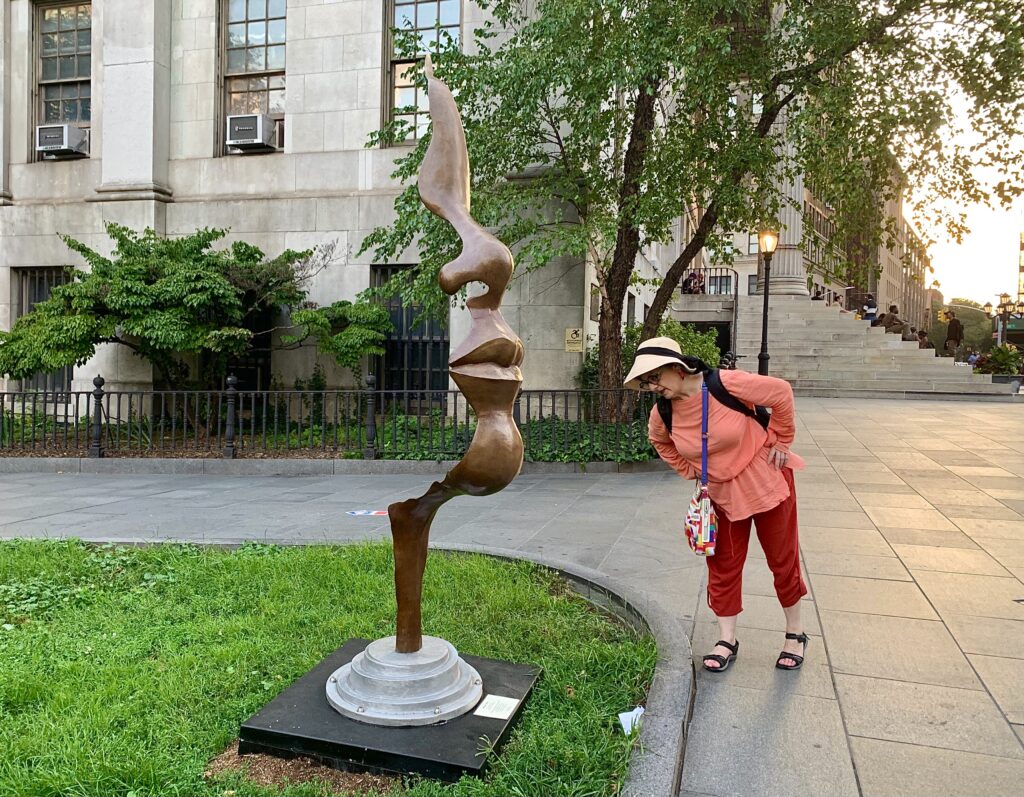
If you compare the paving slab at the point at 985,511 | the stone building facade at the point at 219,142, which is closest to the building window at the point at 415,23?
the stone building facade at the point at 219,142

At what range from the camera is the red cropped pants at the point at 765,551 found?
3.82m

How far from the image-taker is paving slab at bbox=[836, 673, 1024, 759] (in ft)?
10.4

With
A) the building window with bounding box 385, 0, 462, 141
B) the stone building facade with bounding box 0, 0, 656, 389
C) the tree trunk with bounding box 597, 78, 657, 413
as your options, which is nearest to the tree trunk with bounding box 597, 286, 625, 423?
the tree trunk with bounding box 597, 78, 657, 413

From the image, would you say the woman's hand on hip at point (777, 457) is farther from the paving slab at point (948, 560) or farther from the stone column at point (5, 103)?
the stone column at point (5, 103)

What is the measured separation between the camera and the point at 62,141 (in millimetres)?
15711

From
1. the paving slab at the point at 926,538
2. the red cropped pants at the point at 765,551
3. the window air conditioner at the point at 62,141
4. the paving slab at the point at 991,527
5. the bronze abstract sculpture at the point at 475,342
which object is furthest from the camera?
the window air conditioner at the point at 62,141

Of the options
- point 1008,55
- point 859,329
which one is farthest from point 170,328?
point 859,329

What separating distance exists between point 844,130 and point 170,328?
10588 millimetres

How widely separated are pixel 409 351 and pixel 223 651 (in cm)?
1109

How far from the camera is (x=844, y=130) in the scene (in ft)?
33.2

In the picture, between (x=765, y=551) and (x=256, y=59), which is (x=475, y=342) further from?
A: (x=256, y=59)

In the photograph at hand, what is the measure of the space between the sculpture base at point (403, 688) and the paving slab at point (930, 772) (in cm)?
163

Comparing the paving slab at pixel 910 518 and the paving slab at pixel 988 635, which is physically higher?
the paving slab at pixel 910 518

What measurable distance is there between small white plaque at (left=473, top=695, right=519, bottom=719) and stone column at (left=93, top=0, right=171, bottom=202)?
15.1m
